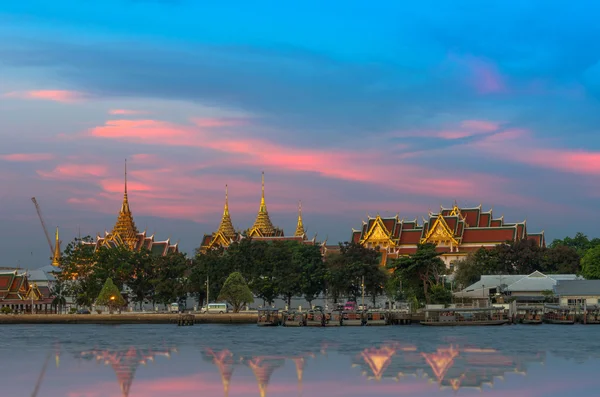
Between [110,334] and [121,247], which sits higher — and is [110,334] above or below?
below

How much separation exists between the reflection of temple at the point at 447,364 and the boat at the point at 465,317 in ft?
100

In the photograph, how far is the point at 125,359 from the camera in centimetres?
6372

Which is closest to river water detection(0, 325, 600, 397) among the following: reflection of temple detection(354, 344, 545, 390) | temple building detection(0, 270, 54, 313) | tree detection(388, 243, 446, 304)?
reflection of temple detection(354, 344, 545, 390)

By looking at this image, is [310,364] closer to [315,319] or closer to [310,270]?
[315,319]

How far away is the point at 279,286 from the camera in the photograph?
396ft

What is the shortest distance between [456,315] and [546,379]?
170 ft

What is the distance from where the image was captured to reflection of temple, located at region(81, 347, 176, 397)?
172 feet

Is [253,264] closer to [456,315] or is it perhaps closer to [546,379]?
[456,315]

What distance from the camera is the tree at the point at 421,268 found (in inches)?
4223

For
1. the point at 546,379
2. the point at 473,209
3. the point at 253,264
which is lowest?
the point at 546,379

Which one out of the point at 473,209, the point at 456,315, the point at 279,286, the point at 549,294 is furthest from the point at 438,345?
the point at 473,209

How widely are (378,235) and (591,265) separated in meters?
51.0

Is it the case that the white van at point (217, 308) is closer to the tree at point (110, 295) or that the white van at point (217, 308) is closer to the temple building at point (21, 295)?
the tree at point (110, 295)

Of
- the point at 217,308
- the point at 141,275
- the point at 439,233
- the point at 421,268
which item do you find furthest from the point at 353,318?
the point at 439,233
